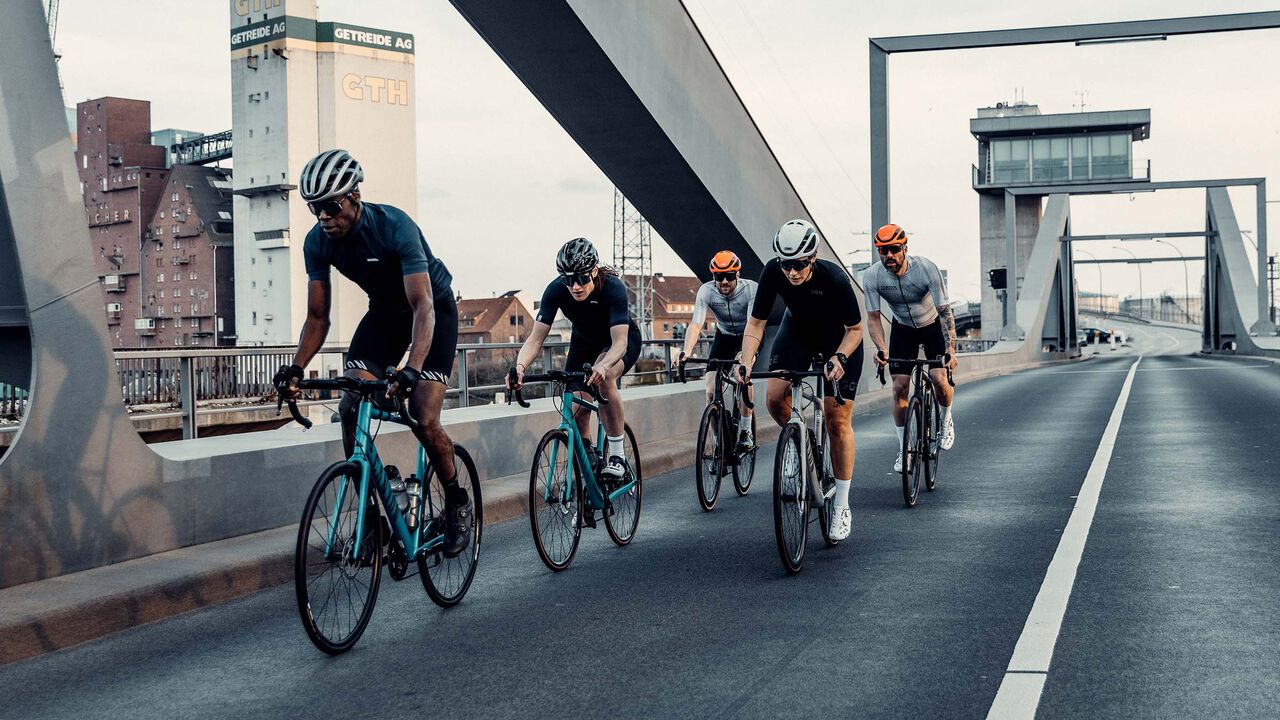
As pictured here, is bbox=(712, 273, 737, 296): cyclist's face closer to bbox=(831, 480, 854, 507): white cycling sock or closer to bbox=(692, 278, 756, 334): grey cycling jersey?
bbox=(692, 278, 756, 334): grey cycling jersey

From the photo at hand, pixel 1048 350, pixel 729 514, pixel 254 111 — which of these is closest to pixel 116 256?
pixel 254 111

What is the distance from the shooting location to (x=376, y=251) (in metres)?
5.55

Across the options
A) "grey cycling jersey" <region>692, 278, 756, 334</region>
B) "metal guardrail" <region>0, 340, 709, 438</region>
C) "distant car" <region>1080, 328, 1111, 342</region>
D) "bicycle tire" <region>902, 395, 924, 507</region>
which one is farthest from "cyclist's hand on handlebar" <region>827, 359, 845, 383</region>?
"distant car" <region>1080, 328, 1111, 342</region>

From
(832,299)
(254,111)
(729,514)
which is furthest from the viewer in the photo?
(254,111)

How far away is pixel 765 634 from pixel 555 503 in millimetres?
1852

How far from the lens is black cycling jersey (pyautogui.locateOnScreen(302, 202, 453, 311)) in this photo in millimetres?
5492

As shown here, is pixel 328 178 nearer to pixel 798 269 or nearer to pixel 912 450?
pixel 798 269

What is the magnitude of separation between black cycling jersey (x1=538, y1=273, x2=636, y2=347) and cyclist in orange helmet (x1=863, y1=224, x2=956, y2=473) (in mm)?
2243

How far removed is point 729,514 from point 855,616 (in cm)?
345

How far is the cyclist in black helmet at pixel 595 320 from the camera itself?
728 cm

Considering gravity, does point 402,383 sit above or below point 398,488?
above

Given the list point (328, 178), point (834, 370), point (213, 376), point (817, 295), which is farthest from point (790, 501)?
point (213, 376)

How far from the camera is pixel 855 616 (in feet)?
18.5

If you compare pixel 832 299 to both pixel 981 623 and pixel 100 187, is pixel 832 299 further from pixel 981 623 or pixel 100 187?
pixel 100 187
